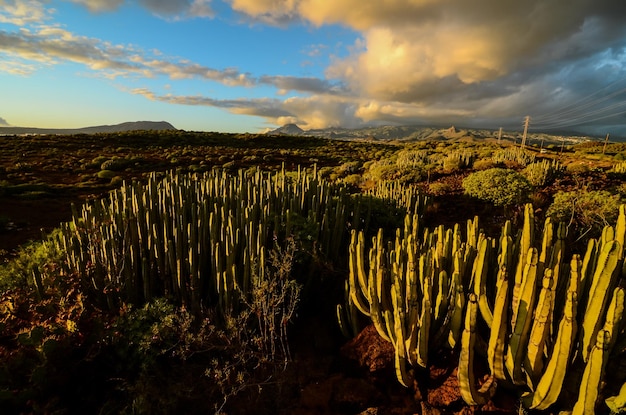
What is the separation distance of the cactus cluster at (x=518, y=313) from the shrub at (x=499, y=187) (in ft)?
21.9

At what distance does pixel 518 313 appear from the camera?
8.17ft

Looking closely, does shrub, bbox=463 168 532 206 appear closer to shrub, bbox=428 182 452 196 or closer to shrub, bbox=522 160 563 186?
shrub, bbox=428 182 452 196

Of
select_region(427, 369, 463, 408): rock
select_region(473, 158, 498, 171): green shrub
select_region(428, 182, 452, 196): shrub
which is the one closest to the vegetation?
select_region(427, 369, 463, 408): rock

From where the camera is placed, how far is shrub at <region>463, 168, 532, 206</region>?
9.82 m

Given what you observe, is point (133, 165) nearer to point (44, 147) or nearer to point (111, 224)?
point (44, 147)

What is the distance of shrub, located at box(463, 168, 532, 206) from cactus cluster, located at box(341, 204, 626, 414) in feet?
21.9

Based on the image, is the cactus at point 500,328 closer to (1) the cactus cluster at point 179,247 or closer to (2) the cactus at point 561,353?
(2) the cactus at point 561,353

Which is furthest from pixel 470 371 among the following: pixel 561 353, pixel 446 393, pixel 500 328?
pixel 561 353

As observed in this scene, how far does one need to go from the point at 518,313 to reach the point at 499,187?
8.73 meters

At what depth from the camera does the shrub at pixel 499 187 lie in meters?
9.82

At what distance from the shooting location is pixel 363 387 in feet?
10.6

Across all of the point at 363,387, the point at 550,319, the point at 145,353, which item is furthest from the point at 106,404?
the point at 550,319

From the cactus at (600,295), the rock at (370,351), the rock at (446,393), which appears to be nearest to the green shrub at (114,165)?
the rock at (370,351)

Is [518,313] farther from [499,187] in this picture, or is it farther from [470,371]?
[499,187]
